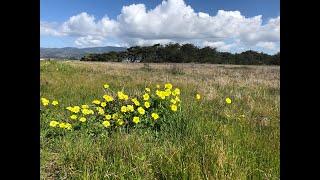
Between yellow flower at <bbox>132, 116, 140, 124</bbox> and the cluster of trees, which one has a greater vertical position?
the cluster of trees

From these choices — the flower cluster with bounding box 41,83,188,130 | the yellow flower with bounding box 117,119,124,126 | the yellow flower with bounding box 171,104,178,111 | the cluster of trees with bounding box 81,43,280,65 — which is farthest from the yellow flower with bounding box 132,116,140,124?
the cluster of trees with bounding box 81,43,280,65

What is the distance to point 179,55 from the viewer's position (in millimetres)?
68750

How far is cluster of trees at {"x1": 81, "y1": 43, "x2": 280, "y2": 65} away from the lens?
63.5 meters

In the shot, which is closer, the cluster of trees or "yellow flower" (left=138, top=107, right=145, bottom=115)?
"yellow flower" (left=138, top=107, right=145, bottom=115)

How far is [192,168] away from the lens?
289 centimetres

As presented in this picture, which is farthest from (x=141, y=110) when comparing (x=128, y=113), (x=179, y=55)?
(x=179, y=55)

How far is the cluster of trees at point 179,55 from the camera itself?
63469 millimetres

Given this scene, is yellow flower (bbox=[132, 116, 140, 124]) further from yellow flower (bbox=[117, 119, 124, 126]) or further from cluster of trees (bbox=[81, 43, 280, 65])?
cluster of trees (bbox=[81, 43, 280, 65])

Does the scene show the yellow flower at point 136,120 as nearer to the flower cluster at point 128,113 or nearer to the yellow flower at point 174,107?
the flower cluster at point 128,113

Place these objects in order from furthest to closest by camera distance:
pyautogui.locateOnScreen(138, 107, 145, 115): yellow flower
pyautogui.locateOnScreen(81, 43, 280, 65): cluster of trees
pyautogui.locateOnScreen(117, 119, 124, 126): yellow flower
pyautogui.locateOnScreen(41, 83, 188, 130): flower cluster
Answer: pyautogui.locateOnScreen(81, 43, 280, 65): cluster of trees, pyautogui.locateOnScreen(138, 107, 145, 115): yellow flower, pyautogui.locateOnScreen(41, 83, 188, 130): flower cluster, pyautogui.locateOnScreen(117, 119, 124, 126): yellow flower

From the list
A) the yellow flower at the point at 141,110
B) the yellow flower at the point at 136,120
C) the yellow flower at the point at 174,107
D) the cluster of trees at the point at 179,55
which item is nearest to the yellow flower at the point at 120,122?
the yellow flower at the point at 136,120

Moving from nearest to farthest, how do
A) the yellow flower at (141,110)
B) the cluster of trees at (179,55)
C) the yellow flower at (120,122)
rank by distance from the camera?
the yellow flower at (120,122) → the yellow flower at (141,110) → the cluster of trees at (179,55)
